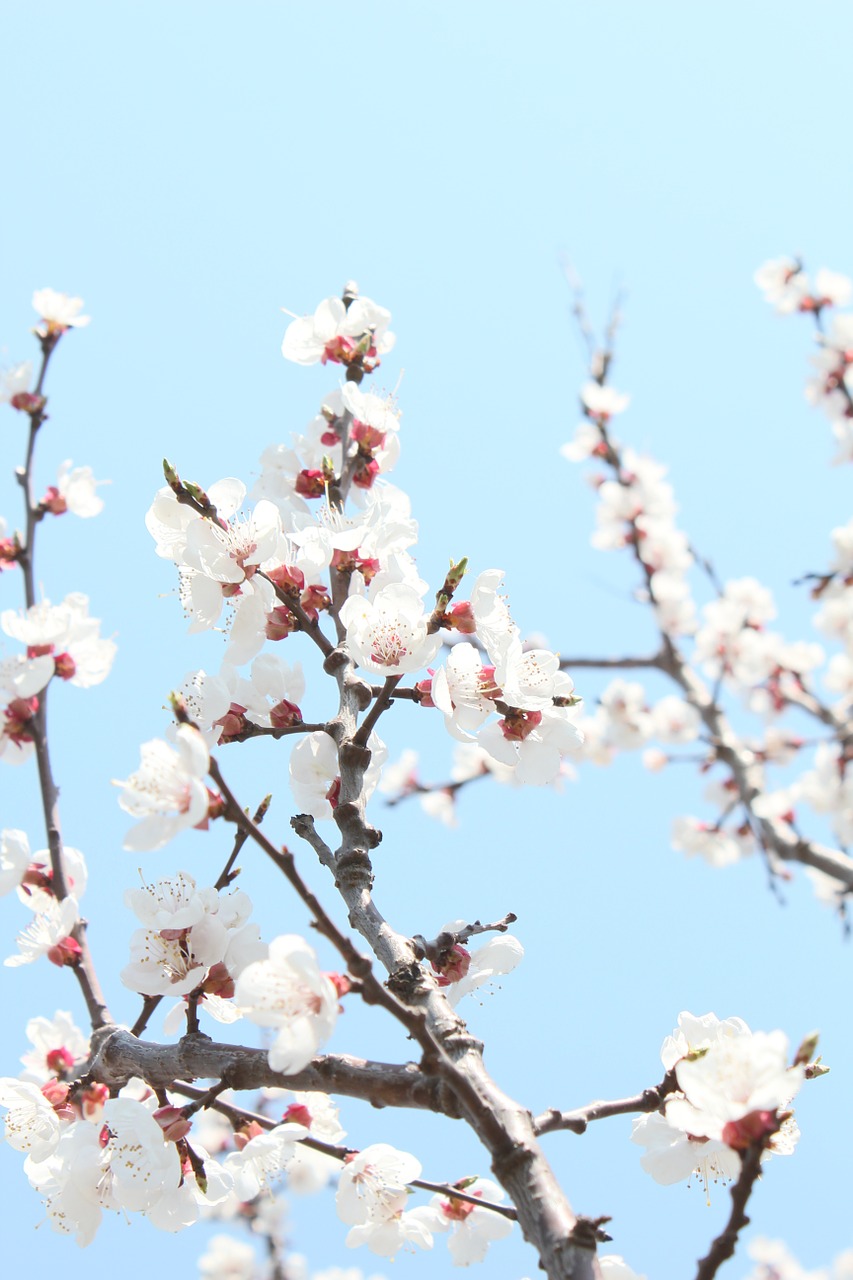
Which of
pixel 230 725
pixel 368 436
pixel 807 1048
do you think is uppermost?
pixel 368 436

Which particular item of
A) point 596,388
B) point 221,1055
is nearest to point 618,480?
point 596,388

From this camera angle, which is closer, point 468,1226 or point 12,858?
point 468,1226

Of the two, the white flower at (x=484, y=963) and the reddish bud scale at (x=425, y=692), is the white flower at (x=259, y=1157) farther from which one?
the reddish bud scale at (x=425, y=692)

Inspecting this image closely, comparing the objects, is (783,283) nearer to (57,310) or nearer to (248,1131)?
(57,310)

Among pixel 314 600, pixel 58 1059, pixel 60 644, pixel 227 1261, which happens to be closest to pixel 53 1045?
pixel 58 1059

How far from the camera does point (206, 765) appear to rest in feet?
3.85

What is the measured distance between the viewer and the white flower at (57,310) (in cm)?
356

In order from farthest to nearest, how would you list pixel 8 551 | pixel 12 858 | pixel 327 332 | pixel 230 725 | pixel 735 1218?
pixel 8 551 < pixel 327 332 < pixel 12 858 < pixel 230 725 < pixel 735 1218

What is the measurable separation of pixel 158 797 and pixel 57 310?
2829 millimetres

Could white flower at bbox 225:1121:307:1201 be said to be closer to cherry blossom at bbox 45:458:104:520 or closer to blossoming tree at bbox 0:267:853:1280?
blossoming tree at bbox 0:267:853:1280

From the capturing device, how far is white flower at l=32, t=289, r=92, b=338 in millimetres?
3559

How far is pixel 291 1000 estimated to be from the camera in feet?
4.07

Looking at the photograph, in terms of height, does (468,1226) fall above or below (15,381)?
below

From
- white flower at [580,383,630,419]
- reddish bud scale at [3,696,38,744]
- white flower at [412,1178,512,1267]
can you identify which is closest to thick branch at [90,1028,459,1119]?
white flower at [412,1178,512,1267]
